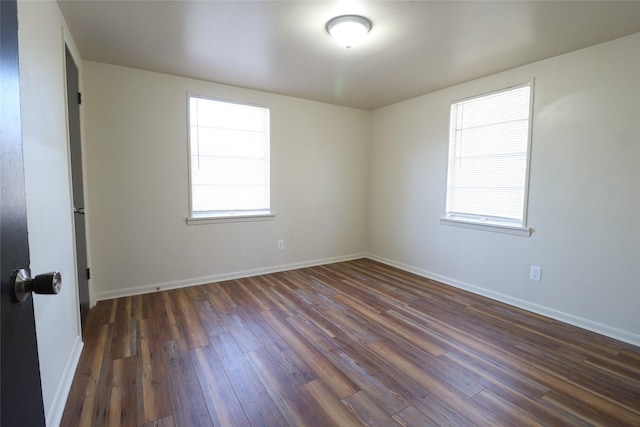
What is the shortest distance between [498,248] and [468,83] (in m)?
1.90

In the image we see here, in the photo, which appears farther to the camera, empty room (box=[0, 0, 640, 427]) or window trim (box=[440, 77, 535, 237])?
window trim (box=[440, 77, 535, 237])

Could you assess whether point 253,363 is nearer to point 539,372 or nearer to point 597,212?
point 539,372

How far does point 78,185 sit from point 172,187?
0.91 metres

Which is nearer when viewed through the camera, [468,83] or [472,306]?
[472,306]

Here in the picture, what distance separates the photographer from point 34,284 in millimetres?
691

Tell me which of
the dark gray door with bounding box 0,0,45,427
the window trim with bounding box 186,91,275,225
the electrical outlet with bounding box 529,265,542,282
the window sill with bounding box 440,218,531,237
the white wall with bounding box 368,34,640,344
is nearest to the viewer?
the dark gray door with bounding box 0,0,45,427

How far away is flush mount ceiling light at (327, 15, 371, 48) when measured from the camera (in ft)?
7.28

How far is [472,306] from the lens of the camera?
3.18 metres

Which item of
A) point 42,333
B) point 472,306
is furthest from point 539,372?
point 42,333

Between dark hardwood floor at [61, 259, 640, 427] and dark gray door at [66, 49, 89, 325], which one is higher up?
dark gray door at [66, 49, 89, 325]

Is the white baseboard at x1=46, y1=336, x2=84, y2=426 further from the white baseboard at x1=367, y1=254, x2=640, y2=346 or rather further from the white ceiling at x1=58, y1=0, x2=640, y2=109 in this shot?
the white baseboard at x1=367, y1=254, x2=640, y2=346

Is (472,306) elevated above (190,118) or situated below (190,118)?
below

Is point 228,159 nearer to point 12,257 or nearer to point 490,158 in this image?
point 490,158

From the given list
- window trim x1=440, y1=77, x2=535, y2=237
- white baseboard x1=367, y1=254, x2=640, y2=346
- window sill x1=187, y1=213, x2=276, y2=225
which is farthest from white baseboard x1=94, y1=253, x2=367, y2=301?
window trim x1=440, y1=77, x2=535, y2=237
